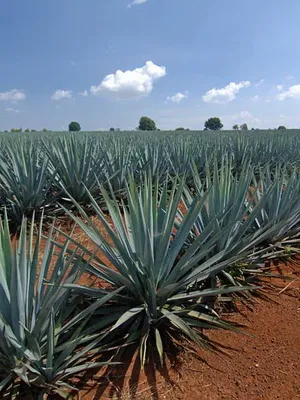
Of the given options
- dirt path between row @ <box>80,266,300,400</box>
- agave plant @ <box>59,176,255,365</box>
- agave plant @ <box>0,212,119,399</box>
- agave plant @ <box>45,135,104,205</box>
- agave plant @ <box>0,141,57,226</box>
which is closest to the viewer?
agave plant @ <box>0,212,119,399</box>

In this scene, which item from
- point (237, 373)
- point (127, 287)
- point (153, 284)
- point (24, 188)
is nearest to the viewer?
point (237, 373)

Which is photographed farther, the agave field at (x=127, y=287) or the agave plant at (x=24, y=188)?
the agave plant at (x=24, y=188)

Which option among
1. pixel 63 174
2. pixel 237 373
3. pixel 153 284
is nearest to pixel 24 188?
pixel 63 174

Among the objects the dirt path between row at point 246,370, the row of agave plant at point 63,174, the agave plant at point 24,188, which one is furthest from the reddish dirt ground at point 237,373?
the agave plant at point 24,188

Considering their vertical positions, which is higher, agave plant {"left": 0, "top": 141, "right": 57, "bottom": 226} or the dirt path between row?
agave plant {"left": 0, "top": 141, "right": 57, "bottom": 226}

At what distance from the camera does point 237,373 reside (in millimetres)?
1688

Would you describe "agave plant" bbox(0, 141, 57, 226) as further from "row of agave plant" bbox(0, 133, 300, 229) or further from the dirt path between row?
the dirt path between row

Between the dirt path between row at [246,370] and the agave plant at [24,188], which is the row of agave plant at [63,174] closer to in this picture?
the agave plant at [24,188]

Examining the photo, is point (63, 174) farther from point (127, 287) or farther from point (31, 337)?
point (31, 337)

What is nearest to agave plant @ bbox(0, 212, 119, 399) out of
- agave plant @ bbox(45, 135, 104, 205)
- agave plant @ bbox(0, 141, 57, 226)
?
agave plant @ bbox(0, 141, 57, 226)

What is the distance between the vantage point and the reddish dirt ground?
157cm

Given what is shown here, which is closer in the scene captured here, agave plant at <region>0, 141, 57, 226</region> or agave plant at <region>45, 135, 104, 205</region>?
agave plant at <region>0, 141, 57, 226</region>

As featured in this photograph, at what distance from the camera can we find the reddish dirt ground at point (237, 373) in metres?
1.57

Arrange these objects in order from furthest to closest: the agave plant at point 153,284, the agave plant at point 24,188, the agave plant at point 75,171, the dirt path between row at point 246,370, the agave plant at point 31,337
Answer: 1. the agave plant at point 75,171
2. the agave plant at point 24,188
3. the agave plant at point 153,284
4. the dirt path between row at point 246,370
5. the agave plant at point 31,337
